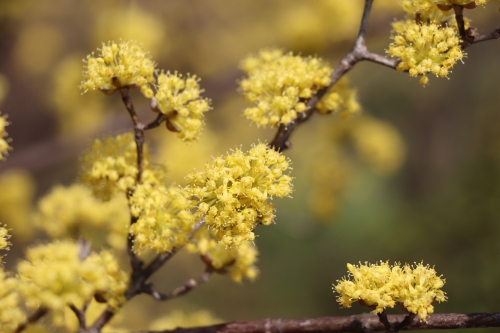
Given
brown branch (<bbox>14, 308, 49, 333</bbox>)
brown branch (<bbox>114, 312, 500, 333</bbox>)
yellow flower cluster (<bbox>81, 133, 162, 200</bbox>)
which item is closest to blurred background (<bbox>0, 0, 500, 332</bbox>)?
yellow flower cluster (<bbox>81, 133, 162, 200</bbox>)

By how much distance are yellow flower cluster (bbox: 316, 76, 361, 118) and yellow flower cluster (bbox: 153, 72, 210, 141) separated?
43 cm

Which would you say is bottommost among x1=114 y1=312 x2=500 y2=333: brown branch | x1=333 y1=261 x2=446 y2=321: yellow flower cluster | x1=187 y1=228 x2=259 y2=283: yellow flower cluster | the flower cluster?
x1=114 y1=312 x2=500 y2=333: brown branch

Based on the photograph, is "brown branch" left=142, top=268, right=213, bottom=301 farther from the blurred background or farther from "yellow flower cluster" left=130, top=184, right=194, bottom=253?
the blurred background

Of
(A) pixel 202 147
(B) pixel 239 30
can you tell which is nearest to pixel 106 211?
(A) pixel 202 147

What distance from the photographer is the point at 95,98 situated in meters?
4.09

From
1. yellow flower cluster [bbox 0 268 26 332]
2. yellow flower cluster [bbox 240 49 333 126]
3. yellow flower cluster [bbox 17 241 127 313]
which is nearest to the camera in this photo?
yellow flower cluster [bbox 17 241 127 313]

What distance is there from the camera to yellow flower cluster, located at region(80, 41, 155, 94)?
1.58 metres

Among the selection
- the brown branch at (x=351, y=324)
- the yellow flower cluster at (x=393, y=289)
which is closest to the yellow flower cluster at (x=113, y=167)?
the brown branch at (x=351, y=324)

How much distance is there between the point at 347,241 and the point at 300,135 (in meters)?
2.37

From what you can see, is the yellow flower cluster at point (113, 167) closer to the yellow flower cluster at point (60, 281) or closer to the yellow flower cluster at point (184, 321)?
the yellow flower cluster at point (60, 281)

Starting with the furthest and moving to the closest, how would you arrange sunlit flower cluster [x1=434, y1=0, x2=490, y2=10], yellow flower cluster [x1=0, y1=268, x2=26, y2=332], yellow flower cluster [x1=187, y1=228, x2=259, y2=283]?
1. yellow flower cluster [x1=187, y1=228, x2=259, y2=283]
2. sunlit flower cluster [x1=434, y1=0, x2=490, y2=10]
3. yellow flower cluster [x1=0, y1=268, x2=26, y2=332]

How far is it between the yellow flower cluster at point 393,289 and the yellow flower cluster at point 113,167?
2.34 feet

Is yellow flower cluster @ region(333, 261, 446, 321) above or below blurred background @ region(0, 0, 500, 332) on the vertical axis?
below

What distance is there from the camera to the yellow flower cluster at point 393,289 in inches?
54.3
